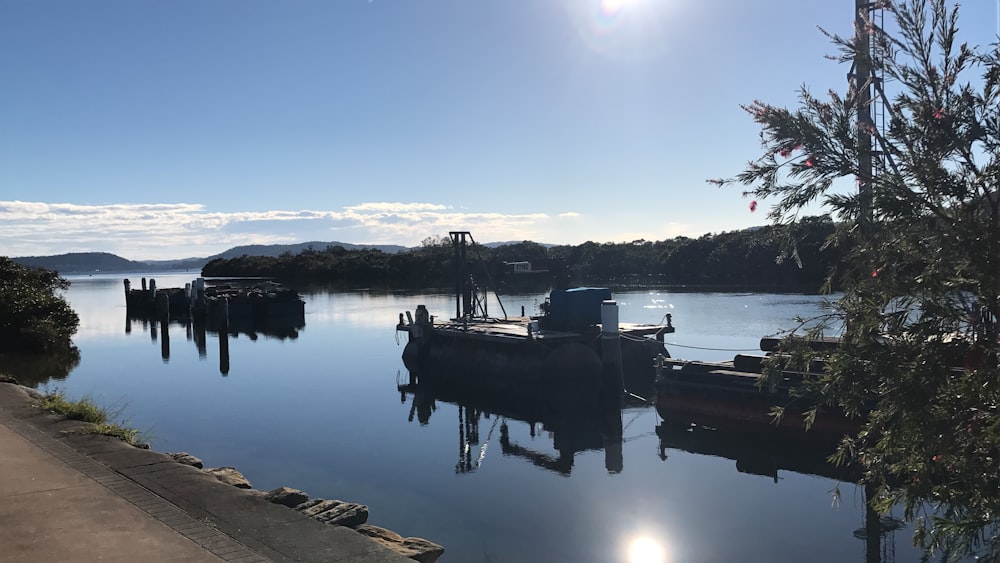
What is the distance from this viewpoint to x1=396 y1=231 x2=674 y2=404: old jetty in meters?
25.8

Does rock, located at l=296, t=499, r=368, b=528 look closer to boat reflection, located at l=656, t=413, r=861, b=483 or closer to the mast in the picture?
the mast

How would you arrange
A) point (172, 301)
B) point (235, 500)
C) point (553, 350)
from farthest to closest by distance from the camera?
point (172, 301)
point (553, 350)
point (235, 500)

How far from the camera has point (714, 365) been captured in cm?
2008

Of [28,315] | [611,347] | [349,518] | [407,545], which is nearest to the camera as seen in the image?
[349,518]

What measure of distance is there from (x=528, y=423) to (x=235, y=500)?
50.5 ft

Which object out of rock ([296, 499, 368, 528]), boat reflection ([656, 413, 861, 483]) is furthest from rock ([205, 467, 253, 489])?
boat reflection ([656, 413, 861, 483])

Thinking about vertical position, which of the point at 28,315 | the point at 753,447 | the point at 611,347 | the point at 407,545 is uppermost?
the point at 28,315

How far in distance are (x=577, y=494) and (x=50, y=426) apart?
1002cm

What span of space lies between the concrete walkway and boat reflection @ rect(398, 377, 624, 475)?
31.2 ft

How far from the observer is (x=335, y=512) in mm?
7977

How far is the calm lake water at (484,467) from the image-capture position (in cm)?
1217

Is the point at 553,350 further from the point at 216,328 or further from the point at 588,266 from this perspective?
the point at 588,266

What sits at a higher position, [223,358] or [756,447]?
[223,358]

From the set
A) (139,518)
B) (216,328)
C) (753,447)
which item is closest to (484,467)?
(753,447)
